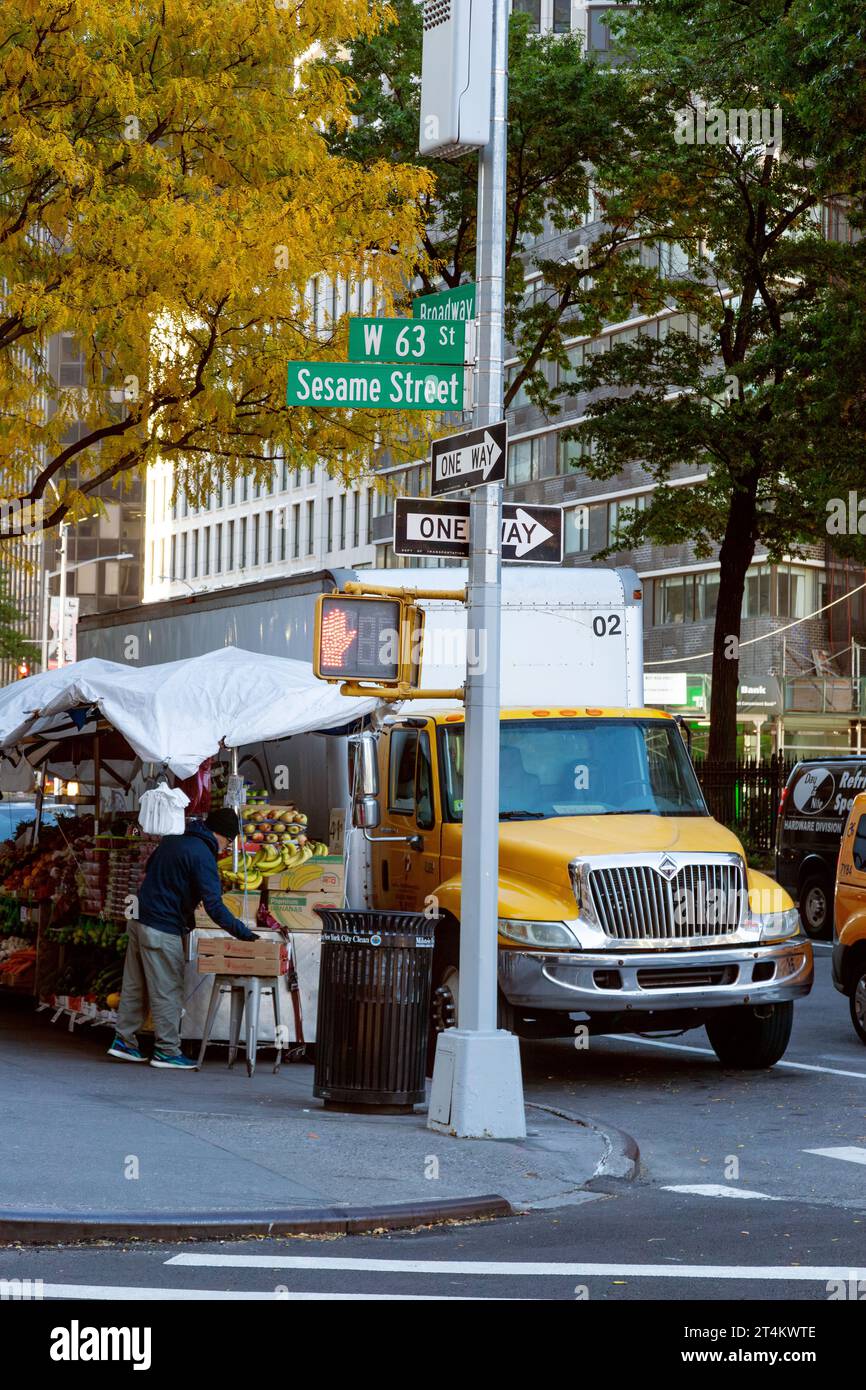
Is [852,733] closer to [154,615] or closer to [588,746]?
[154,615]

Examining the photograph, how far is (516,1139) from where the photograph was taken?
10.6 m

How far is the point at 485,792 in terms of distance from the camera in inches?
430

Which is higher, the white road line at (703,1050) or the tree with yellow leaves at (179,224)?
the tree with yellow leaves at (179,224)

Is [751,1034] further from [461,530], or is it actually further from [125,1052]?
[461,530]

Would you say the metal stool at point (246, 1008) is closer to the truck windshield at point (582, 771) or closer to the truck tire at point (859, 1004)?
the truck windshield at point (582, 771)

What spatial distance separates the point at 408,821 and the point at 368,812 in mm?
1087

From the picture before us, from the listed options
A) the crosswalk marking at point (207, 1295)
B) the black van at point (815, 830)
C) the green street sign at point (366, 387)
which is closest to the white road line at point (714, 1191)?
the crosswalk marking at point (207, 1295)

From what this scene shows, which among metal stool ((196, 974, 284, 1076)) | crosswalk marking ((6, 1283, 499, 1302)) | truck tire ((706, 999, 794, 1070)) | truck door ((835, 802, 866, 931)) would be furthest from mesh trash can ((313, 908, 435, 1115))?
crosswalk marking ((6, 1283, 499, 1302))

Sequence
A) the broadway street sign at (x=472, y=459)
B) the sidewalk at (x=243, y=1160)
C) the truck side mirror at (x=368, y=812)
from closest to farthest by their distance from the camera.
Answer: the sidewalk at (x=243, y=1160), the broadway street sign at (x=472, y=459), the truck side mirror at (x=368, y=812)

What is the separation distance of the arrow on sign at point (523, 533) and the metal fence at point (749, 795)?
24011 mm

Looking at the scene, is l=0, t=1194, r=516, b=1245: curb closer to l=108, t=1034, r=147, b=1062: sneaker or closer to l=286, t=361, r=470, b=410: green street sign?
l=286, t=361, r=470, b=410: green street sign

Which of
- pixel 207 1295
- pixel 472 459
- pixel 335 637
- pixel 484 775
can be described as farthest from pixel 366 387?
pixel 207 1295

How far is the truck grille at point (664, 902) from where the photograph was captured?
12.9 m
